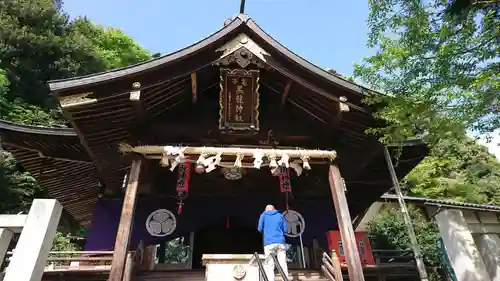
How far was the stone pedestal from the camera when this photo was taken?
6.90 meters

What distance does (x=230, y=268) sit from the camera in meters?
7.05

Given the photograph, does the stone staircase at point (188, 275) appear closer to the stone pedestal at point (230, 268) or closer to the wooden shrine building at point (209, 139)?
the stone pedestal at point (230, 268)

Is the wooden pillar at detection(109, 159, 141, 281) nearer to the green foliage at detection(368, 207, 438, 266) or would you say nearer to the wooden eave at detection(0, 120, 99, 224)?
the wooden eave at detection(0, 120, 99, 224)

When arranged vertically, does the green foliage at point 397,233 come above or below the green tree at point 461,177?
below

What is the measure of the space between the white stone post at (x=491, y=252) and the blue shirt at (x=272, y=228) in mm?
4301

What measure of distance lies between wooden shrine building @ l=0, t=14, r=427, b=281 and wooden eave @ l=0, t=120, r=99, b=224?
0.03 metres

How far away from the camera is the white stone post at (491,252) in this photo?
6891mm

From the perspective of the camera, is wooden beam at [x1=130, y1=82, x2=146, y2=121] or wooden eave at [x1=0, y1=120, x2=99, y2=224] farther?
wooden eave at [x1=0, y1=120, x2=99, y2=224]

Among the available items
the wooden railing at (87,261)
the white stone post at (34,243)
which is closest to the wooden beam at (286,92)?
the wooden railing at (87,261)

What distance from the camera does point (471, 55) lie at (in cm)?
629

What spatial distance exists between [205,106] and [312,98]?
2804mm

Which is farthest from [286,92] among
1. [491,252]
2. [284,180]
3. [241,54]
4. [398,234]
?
[398,234]

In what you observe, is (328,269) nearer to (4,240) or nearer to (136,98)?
(136,98)

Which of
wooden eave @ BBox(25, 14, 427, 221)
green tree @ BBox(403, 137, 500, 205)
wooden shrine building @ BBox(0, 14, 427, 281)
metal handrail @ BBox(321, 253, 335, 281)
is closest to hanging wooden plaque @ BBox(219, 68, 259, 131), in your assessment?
wooden shrine building @ BBox(0, 14, 427, 281)
